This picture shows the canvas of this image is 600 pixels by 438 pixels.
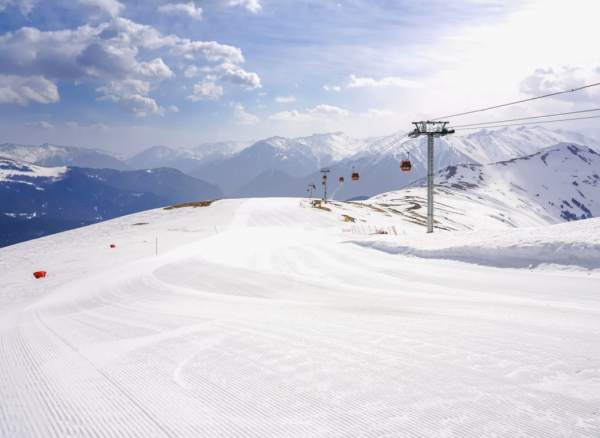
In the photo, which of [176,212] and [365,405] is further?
[176,212]

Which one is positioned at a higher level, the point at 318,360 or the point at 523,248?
the point at 523,248

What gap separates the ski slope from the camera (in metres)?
3.35

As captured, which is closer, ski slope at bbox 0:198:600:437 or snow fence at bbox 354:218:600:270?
ski slope at bbox 0:198:600:437

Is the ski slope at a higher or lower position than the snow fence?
lower

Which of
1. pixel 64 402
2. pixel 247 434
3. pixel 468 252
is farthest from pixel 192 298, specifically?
pixel 468 252

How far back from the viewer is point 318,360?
4.63 metres

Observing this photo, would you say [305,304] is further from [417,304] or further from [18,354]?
[18,354]

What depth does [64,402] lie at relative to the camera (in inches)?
151

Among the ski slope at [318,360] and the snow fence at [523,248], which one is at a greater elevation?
the snow fence at [523,248]

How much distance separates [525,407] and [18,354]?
734 centimetres

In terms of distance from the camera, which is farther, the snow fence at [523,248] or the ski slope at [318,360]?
the snow fence at [523,248]

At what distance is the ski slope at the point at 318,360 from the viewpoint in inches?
132

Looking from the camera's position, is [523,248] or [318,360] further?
[523,248]

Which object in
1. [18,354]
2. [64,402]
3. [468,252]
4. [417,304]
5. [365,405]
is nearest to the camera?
[365,405]
